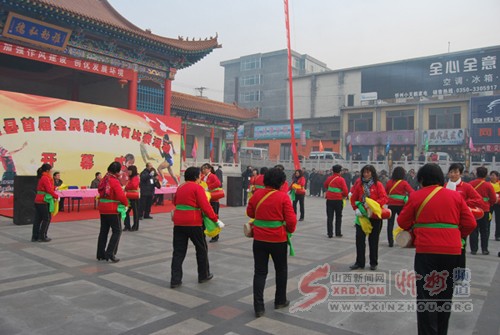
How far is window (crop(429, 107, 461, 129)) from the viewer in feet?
97.0

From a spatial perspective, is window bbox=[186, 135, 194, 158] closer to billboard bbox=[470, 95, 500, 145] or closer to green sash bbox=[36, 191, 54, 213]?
green sash bbox=[36, 191, 54, 213]

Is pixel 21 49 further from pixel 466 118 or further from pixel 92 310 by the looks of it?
pixel 466 118

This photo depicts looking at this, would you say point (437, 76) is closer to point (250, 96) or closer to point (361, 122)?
point (361, 122)

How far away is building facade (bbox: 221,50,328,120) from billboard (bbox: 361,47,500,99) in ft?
47.1

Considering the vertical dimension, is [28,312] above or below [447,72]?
below

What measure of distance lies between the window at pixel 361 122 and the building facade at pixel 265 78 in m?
13.0

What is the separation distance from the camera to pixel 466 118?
95.3 ft

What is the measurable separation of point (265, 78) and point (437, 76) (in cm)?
2254

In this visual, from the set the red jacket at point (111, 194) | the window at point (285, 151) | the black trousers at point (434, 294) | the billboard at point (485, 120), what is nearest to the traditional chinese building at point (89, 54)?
the red jacket at point (111, 194)

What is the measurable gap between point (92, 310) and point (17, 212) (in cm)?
676

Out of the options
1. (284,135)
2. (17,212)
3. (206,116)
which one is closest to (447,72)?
(284,135)

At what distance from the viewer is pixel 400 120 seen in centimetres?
3191

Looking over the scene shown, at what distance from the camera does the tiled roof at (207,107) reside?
22612 mm

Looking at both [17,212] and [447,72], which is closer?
[17,212]
